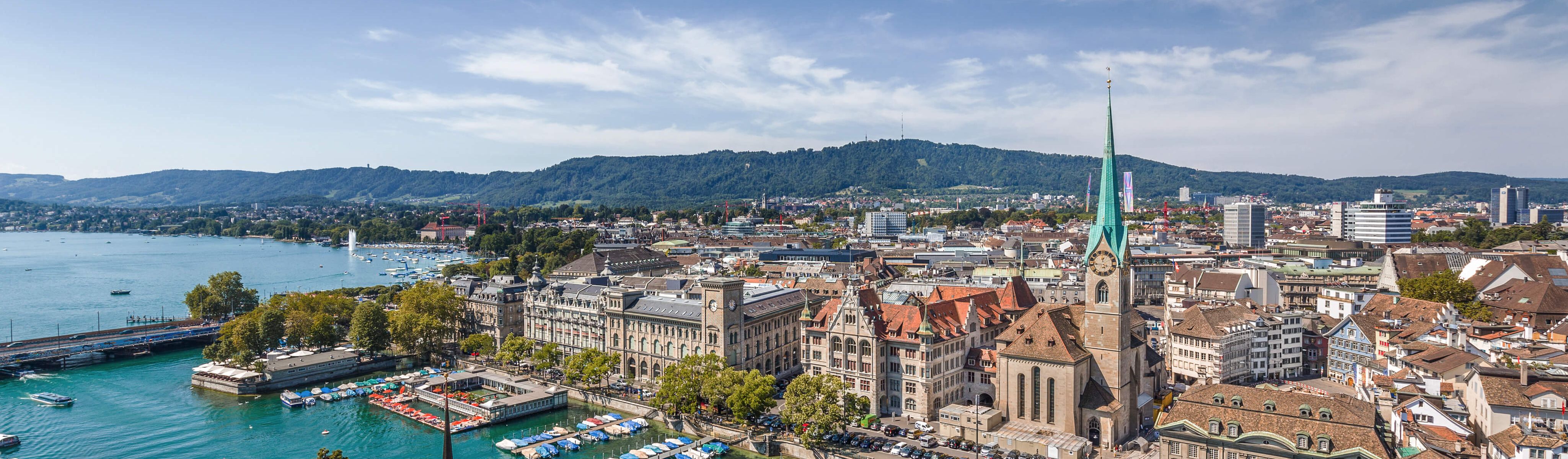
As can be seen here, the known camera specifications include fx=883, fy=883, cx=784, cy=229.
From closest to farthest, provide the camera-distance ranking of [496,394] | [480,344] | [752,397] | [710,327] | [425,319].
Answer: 1. [752,397]
2. [710,327]
3. [496,394]
4. [480,344]
5. [425,319]

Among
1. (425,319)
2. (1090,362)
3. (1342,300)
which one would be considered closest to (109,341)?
(425,319)

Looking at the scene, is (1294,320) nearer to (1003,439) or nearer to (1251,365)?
(1251,365)

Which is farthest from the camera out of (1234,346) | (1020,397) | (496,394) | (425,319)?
Result: (425,319)

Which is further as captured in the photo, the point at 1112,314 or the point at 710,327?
the point at 710,327

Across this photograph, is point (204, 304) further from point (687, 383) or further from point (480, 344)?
point (687, 383)

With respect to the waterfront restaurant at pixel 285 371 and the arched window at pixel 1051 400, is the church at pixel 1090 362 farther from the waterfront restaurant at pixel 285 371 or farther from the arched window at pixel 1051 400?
the waterfront restaurant at pixel 285 371

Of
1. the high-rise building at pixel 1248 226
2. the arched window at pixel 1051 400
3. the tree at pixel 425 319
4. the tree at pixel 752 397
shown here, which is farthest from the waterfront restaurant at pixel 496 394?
the high-rise building at pixel 1248 226

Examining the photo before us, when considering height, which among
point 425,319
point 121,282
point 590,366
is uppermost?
point 425,319
